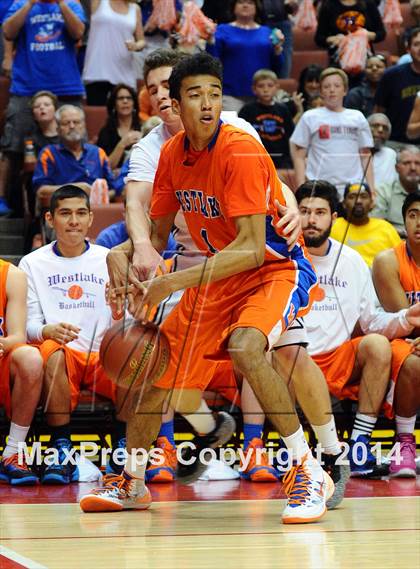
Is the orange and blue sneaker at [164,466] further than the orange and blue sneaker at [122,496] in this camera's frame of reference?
Yes

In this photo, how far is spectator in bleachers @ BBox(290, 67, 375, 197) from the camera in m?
8.41

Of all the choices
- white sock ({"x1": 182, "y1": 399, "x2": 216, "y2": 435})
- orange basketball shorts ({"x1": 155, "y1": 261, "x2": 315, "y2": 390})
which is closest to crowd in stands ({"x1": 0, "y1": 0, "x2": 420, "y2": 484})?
white sock ({"x1": 182, "y1": 399, "x2": 216, "y2": 435})

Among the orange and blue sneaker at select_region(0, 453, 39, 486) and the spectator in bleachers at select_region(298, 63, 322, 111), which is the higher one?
the spectator in bleachers at select_region(298, 63, 322, 111)

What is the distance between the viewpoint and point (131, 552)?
3.97 meters

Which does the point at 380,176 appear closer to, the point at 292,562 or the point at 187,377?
the point at 187,377

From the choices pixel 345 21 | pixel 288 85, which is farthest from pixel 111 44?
pixel 345 21

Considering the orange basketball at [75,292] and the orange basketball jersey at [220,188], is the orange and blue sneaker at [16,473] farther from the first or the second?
the orange basketball jersey at [220,188]

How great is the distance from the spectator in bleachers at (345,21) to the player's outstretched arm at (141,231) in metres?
6.38

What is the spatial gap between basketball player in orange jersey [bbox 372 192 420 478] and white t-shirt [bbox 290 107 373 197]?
5.66ft

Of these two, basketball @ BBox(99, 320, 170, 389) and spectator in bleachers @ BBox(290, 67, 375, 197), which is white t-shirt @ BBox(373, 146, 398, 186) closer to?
spectator in bleachers @ BBox(290, 67, 375, 197)

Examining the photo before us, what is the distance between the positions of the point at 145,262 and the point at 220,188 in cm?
51

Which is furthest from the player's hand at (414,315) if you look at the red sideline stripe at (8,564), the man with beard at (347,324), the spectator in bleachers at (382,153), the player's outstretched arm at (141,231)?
the red sideline stripe at (8,564)

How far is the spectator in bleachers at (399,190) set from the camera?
8.09 metres

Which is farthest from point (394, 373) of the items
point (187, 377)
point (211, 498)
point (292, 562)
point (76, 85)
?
point (76, 85)
